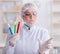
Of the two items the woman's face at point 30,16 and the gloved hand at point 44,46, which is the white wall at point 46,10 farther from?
the gloved hand at point 44,46

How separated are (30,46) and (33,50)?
3 cm

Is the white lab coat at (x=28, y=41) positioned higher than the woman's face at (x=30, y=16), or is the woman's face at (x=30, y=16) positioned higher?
the woman's face at (x=30, y=16)

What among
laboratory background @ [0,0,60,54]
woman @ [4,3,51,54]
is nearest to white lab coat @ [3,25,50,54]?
woman @ [4,3,51,54]

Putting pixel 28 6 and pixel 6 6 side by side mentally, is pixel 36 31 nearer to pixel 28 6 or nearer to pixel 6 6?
pixel 28 6

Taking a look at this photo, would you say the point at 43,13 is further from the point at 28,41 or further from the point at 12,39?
the point at 12,39

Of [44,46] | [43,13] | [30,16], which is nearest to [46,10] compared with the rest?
[43,13]

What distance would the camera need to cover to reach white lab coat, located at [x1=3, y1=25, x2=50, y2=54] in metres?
1.08

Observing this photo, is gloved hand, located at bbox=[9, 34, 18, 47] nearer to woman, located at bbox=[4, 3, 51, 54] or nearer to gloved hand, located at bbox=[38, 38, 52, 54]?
woman, located at bbox=[4, 3, 51, 54]

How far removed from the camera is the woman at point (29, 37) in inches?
41.2

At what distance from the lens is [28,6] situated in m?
1.18

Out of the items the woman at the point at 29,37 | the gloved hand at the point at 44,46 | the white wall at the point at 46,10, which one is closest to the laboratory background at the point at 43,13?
the white wall at the point at 46,10

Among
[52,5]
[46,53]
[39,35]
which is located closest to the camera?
[46,53]

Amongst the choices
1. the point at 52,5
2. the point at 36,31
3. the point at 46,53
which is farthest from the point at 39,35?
the point at 52,5

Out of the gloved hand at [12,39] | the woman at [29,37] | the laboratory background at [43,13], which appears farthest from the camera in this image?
the laboratory background at [43,13]
